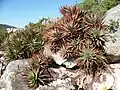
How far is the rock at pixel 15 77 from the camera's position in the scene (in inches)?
366

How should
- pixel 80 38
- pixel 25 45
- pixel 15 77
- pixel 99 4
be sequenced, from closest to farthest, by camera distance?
pixel 15 77
pixel 80 38
pixel 25 45
pixel 99 4

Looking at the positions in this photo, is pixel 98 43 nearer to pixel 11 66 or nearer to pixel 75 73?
pixel 75 73

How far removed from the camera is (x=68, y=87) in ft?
30.9

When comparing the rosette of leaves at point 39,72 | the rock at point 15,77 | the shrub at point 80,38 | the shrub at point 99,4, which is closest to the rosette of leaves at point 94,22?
the shrub at point 80,38

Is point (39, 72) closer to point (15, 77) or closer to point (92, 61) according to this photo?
point (15, 77)

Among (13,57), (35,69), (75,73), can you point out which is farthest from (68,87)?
(13,57)

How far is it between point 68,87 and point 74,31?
7.16ft

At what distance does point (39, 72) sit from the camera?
31.4 feet

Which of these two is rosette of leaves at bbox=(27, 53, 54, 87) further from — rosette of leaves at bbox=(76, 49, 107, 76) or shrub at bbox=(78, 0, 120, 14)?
shrub at bbox=(78, 0, 120, 14)

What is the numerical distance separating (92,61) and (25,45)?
121 inches

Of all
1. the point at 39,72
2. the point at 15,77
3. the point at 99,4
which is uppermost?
the point at 99,4

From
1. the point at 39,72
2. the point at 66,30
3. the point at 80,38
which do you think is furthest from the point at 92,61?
the point at 39,72

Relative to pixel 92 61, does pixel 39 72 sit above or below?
below

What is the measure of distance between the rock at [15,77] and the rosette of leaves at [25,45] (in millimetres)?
700
